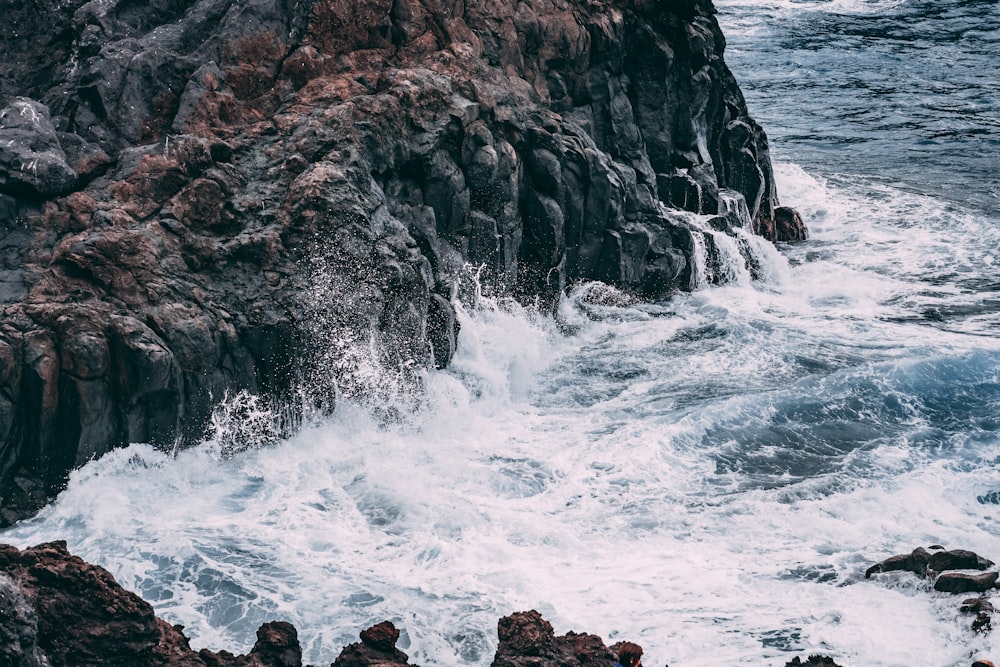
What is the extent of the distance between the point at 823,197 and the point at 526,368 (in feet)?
53.1

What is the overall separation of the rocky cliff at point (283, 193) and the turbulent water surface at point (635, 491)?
2.96 feet

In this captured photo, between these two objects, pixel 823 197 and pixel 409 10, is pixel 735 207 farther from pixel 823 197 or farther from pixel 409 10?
pixel 409 10

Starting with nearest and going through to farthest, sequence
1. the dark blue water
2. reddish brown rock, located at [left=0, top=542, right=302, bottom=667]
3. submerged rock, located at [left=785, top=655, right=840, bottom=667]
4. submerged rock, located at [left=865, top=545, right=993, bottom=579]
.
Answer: reddish brown rock, located at [left=0, top=542, right=302, bottom=667], submerged rock, located at [left=785, top=655, right=840, bottom=667], submerged rock, located at [left=865, top=545, right=993, bottom=579], the dark blue water

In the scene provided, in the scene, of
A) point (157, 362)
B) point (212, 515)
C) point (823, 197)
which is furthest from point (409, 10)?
point (823, 197)

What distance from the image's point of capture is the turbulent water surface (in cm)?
1425

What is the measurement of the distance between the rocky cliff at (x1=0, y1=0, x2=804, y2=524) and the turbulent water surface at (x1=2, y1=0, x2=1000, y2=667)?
904 millimetres

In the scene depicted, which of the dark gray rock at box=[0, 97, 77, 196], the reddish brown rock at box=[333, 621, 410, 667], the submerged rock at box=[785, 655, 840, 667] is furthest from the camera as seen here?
the dark gray rock at box=[0, 97, 77, 196]

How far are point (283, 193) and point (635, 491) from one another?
7.50 metres

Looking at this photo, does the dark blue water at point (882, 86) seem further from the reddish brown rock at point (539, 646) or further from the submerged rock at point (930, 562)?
the reddish brown rock at point (539, 646)

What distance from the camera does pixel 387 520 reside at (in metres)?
16.6

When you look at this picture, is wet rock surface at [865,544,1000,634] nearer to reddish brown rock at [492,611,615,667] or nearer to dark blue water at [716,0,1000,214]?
reddish brown rock at [492,611,615,667]

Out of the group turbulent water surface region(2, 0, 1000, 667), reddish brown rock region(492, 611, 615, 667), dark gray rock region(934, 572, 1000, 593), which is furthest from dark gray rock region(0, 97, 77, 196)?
dark gray rock region(934, 572, 1000, 593)

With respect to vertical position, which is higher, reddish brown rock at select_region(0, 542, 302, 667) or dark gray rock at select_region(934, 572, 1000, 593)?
reddish brown rock at select_region(0, 542, 302, 667)

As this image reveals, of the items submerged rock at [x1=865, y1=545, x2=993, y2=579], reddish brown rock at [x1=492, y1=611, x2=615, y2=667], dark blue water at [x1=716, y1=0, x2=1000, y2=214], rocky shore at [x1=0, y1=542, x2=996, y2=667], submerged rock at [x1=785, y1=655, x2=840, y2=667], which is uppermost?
dark blue water at [x1=716, y1=0, x2=1000, y2=214]
